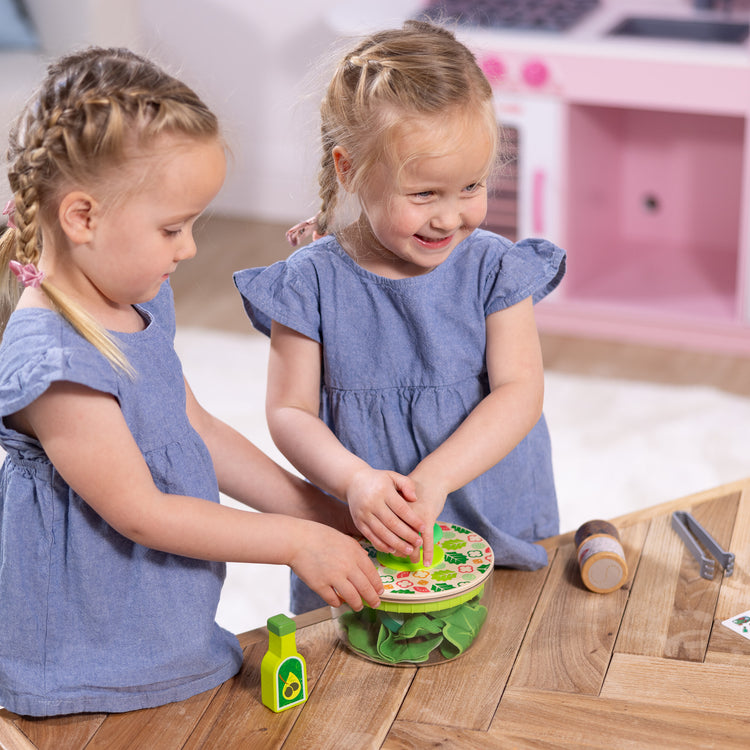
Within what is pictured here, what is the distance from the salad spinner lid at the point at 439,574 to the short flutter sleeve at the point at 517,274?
24 centimetres

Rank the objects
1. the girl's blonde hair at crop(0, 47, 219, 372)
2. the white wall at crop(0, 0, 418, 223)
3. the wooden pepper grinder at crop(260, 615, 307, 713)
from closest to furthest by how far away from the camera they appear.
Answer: the girl's blonde hair at crop(0, 47, 219, 372), the wooden pepper grinder at crop(260, 615, 307, 713), the white wall at crop(0, 0, 418, 223)

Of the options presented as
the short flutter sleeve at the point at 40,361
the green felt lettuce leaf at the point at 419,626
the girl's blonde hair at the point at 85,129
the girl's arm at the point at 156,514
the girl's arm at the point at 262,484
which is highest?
the girl's blonde hair at the point at 85,129

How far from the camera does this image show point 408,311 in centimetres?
114

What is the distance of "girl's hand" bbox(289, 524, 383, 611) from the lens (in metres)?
0.97

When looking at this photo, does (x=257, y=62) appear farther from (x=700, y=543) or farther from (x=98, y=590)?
(x=98, y=590)

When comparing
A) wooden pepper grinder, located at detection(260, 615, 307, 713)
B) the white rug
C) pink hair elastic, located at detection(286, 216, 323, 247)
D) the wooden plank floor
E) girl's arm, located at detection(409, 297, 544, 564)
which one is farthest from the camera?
the wooden plank floor

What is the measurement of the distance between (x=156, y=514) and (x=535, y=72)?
199cm

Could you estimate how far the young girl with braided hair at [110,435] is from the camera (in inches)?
34.4

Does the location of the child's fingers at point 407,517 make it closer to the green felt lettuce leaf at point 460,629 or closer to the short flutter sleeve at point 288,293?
the green felt lettuce leaf at point 460,629

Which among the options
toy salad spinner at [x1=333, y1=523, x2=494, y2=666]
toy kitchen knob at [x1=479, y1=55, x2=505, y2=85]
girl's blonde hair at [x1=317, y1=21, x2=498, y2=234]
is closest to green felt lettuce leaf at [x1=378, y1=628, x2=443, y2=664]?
toy salad spinner at [x1=333, y1=523, x2=494, y2=666]

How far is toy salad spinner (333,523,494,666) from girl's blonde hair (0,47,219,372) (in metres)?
0.30

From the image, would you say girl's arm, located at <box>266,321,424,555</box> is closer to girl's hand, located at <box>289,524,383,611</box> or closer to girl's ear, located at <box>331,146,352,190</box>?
girl's hand, located at <box>289,524,383,611</box>

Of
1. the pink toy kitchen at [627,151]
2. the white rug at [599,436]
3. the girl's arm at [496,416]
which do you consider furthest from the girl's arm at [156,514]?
the pink toy kitchen at [627,151]

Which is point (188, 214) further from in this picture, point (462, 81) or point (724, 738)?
point (724, 738)
